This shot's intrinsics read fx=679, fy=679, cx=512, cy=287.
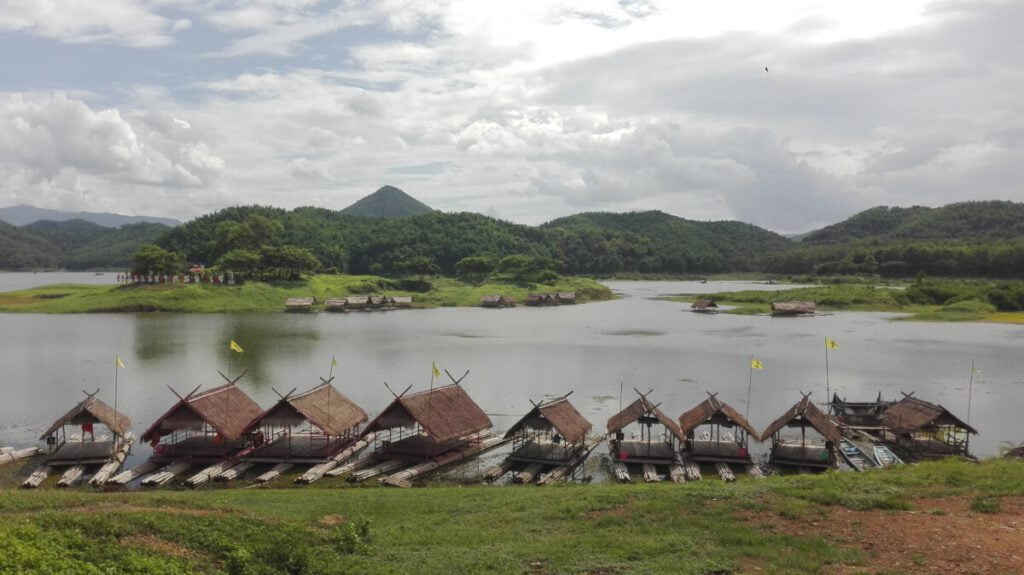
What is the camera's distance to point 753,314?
300 feet

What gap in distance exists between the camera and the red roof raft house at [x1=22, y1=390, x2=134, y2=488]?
83.7ft

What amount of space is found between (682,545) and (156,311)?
278 feet

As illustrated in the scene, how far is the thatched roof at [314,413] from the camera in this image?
91.6ft

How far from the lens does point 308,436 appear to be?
99.6 feet

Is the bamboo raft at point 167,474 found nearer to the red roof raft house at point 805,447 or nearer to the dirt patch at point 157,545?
the dirt patch at point 157,545

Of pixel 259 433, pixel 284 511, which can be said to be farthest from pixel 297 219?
pixel 284 511

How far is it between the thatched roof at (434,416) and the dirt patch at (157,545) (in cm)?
1481

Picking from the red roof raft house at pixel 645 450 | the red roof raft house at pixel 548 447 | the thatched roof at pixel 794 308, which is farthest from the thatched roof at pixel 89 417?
the thatched roof at pixel 794 308

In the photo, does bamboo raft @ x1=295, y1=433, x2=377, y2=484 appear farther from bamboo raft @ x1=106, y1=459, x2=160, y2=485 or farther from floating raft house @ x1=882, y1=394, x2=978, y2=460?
floating raft house @ x1=882, y1=394, x2=978, y2=460

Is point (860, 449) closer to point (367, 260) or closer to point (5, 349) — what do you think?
point (5, 349)

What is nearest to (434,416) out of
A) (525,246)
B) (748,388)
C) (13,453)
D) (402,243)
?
(13,453)

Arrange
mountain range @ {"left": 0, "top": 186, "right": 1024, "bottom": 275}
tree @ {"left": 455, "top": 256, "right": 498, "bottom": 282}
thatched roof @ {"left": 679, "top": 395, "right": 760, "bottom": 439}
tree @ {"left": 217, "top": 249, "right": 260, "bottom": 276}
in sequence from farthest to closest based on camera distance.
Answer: mountain range @ {"left": 0, "top": 186, "right": 1024, "bottom": 275}
tree @ {"left": 455, "top": 256, "right": 498, "bottom": 282}
tree @ {"left": 217, "top": 249, "right": 260, "bottom": 276}
thatched roof @ {"left": 679, "top": 395, "right": 760, "bottom": 439}

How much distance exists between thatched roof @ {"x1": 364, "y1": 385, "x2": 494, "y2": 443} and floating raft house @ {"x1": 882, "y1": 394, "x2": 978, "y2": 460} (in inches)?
718

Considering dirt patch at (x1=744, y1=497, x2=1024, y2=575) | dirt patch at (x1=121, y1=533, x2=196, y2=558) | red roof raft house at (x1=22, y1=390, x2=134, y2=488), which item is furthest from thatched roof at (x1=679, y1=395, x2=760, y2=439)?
A: red roof raft house at (x1=22, y1=390, x2=134, y2=488)
